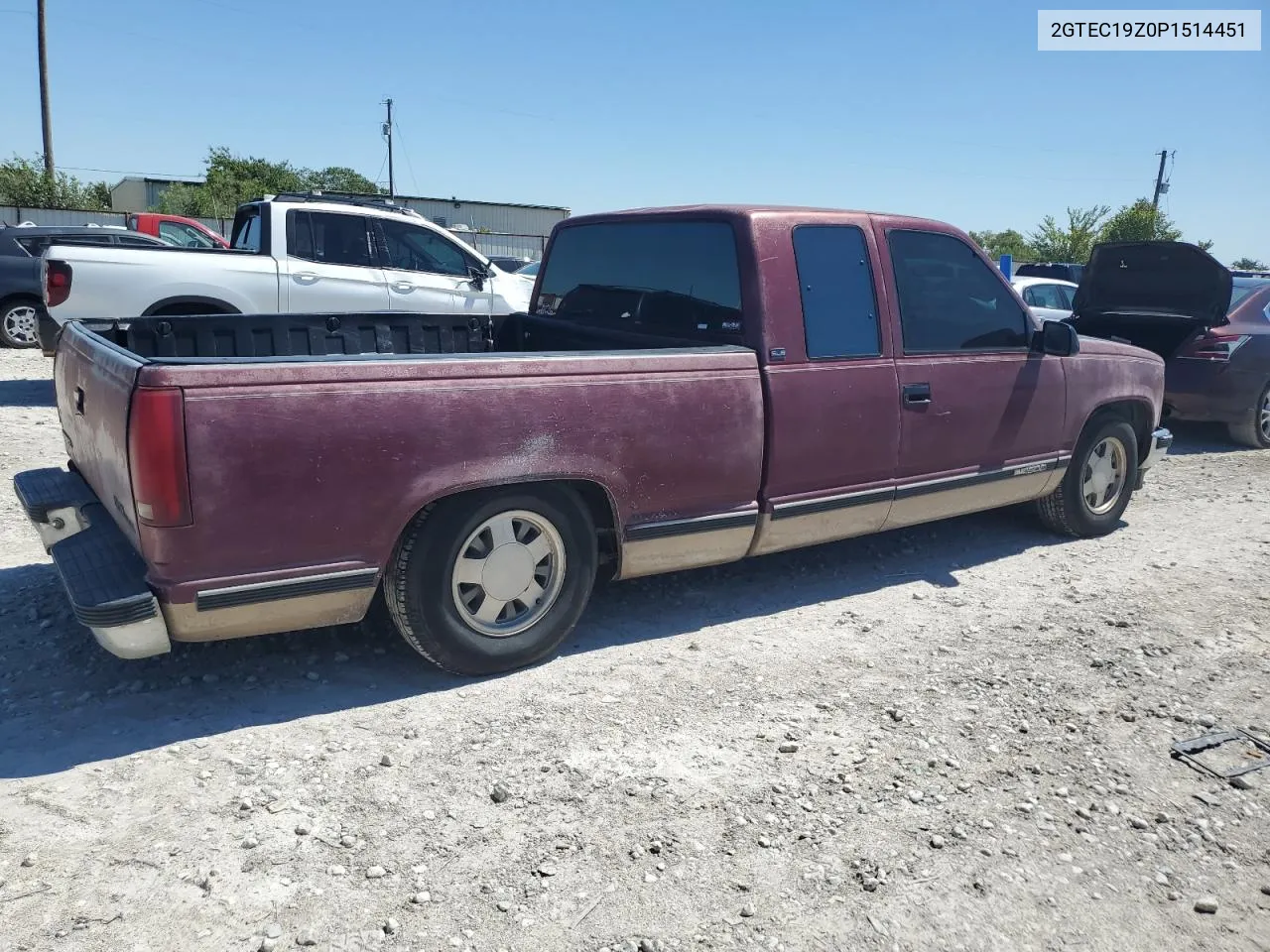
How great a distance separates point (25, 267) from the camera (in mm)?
11773

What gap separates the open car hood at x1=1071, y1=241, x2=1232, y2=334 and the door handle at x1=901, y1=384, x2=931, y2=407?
5132 mm

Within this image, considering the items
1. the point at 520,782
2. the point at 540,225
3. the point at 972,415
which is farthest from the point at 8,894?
the point at 540,225

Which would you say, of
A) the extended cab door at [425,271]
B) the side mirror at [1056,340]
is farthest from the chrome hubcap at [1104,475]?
the extended cab door at [425,271]

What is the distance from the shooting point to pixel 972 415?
506 cm

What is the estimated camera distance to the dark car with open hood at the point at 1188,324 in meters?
8.93

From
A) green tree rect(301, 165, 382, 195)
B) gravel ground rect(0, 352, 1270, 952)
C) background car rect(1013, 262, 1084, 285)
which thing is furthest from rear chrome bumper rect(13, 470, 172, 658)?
green tree rect(301, 165, 382, 195)

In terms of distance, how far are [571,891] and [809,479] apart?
2.34 metres

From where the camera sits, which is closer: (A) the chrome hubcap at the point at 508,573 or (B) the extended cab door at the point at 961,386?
(A) the chrome hubcap at the point at 508,573

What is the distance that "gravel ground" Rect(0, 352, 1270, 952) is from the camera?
99.6 inches

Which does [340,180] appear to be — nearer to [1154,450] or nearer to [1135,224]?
[1135,224]

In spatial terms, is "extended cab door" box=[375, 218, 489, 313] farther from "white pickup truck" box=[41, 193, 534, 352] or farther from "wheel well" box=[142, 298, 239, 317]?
"wheel well" box=[142, 298, 239, 317]

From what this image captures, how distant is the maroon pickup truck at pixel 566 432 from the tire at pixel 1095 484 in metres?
0.02

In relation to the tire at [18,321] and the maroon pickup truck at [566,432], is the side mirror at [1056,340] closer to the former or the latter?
the maroon pickup truck at [566,432]

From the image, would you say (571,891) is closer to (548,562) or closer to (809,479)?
(548,562)
